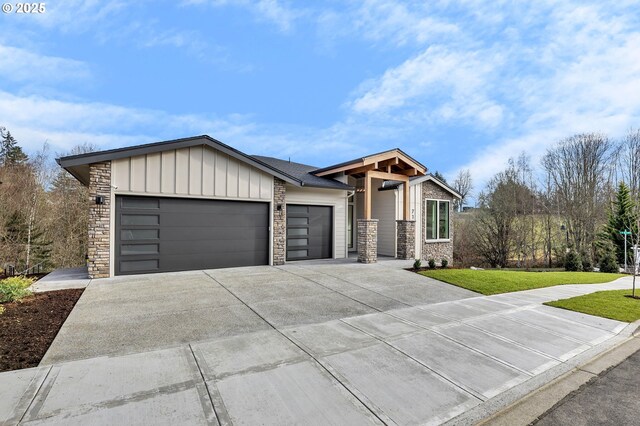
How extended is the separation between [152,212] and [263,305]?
4982 mm

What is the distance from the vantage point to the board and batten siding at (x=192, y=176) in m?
8.03

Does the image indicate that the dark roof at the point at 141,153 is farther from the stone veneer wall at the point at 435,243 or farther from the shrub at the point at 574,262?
the shrub at the point at 574,262

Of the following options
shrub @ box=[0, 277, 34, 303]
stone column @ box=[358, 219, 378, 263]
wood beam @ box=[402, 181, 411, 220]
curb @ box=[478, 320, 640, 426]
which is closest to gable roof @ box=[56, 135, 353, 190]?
stone column @ box=[358, 219, 378, 263]

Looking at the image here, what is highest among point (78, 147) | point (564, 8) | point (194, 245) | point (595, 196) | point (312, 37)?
point (312, 37)

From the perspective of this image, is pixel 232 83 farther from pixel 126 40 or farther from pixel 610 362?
pixel 610 362

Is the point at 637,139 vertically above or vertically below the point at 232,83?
below

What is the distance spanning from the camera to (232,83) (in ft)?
71.2

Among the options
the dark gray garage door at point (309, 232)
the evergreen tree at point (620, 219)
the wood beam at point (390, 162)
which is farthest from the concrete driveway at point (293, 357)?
the evergreen tree at point (620, 219)

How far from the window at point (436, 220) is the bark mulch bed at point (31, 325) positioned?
13.5 meters

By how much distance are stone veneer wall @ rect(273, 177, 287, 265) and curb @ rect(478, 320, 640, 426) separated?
8.03 metres

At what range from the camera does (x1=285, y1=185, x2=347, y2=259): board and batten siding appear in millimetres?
11403

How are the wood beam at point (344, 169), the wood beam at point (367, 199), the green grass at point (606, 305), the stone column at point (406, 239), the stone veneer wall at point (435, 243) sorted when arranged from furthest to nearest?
the stone veneer wall at point (435, 243)
the stone column at point (406, 239)
the wood beam at point (344, 169)
the wood beam at point (367, 199)
the green grass at point (606, 305)

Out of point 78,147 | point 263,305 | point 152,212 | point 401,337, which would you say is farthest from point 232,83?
point 401,337

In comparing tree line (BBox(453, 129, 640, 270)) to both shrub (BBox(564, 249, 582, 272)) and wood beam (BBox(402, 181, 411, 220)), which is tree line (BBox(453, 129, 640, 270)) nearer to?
shrub (BBox(564, 249, 582, 272))
